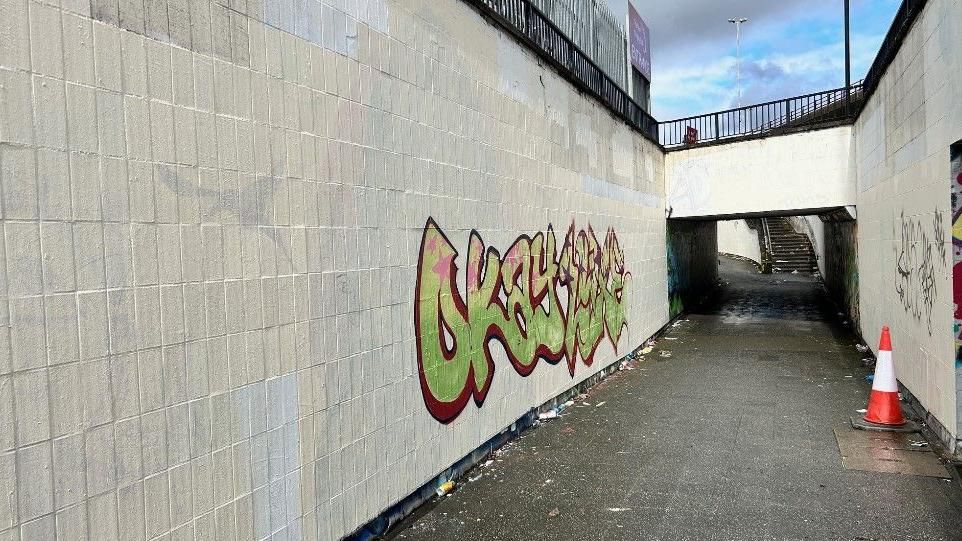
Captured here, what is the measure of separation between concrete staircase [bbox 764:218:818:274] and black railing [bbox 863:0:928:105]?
20119 millimetres

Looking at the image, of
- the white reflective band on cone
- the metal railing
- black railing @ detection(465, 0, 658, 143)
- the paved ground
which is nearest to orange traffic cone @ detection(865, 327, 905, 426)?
the white reflective band on cone

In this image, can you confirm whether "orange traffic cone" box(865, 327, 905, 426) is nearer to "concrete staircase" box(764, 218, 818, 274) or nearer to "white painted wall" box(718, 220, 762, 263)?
"concrete staircase" box(764, 218, 818, 274)

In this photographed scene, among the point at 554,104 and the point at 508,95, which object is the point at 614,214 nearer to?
the point at 554,104

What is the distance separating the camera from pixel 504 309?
6.50m

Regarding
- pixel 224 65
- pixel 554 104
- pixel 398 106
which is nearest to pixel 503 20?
pixel 554 104

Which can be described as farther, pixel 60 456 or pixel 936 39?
pixel 936 39

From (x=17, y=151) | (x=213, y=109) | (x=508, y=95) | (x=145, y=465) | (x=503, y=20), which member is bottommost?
(x=145, y=465)

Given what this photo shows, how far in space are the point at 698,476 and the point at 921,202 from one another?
3.78 m

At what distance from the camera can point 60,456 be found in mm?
2541

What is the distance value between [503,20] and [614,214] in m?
4.80

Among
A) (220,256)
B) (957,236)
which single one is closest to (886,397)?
(957,236)

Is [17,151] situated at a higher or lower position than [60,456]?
higher

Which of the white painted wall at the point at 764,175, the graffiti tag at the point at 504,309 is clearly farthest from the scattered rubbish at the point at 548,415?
the white painted wall at the point at 764,175

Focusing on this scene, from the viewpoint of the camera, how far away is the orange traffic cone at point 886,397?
676 cm
